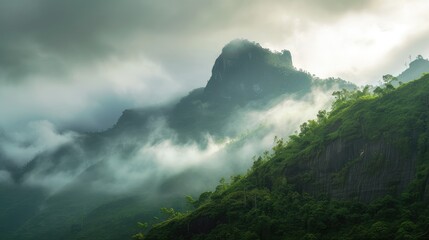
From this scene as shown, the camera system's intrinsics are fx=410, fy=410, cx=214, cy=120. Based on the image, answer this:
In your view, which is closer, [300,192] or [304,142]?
[300,192]

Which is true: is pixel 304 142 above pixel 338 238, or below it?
above

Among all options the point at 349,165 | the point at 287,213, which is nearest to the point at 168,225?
the point at 287,213

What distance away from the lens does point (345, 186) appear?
111 meters

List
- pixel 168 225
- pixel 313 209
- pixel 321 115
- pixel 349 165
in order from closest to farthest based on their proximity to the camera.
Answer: pixel 313 209
pixel 349 165
pixel 168 225
pixel 321 115

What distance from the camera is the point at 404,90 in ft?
425

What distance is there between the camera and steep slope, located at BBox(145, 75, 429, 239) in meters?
91.5

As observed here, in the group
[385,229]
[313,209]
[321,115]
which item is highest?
[321,115]

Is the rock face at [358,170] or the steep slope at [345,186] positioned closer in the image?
the steep slope at [345,186]

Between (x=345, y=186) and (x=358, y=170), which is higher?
(x=358, y=170)

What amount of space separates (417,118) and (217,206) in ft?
205

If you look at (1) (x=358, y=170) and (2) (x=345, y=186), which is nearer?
(2) (x=345, y=186)

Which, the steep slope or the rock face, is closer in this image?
the steep slope

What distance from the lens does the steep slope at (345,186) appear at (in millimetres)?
91500

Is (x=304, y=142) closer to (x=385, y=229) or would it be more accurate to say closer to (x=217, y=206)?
(x=217, y=206)
